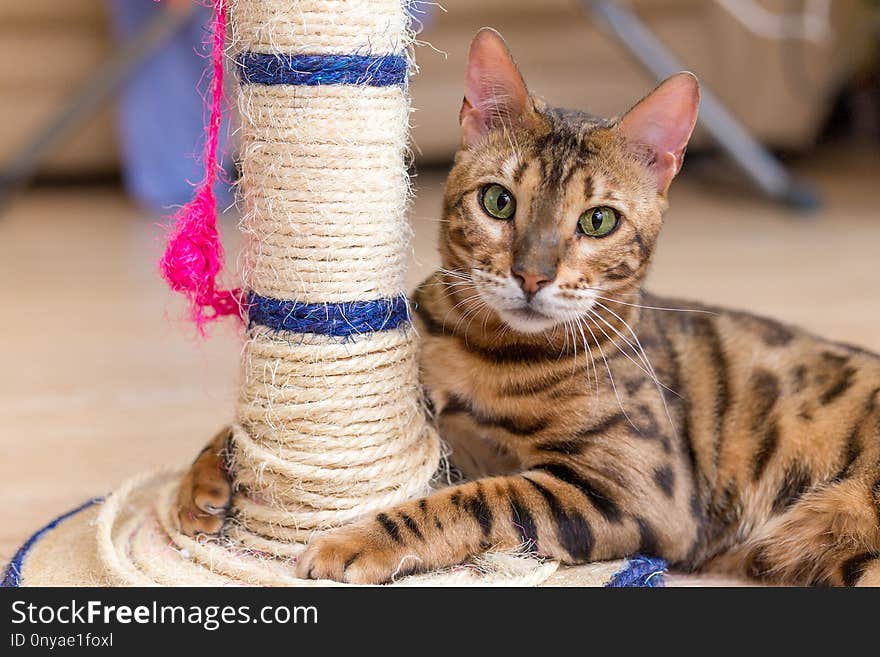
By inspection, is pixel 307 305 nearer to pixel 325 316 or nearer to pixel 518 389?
pixel 325 316

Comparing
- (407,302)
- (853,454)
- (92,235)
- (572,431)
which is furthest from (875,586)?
(92,235)

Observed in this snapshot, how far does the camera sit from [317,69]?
1.18 metres

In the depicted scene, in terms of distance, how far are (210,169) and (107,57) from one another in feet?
9.13

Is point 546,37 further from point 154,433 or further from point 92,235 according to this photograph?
point 154,433

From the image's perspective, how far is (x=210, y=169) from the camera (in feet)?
4.00

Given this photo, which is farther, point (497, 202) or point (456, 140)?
point (456, 140)

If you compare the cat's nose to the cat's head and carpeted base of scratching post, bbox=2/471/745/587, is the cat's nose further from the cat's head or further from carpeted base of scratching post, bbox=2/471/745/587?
carpeted base of scratching post, bbox=2/471/745/587

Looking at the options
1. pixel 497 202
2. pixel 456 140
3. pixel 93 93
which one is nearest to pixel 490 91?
pixel 497 202

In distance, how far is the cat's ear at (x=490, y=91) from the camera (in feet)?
4.11

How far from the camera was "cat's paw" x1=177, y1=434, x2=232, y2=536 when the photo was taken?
126 cm

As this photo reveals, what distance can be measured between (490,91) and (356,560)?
0.59 metres

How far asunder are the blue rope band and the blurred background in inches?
41.1

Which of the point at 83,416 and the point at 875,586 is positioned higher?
the point at 875,586

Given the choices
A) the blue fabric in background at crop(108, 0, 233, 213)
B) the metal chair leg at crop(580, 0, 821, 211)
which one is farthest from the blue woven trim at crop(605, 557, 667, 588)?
the blue fabric in background at crop(108, 0, 233, 213)
